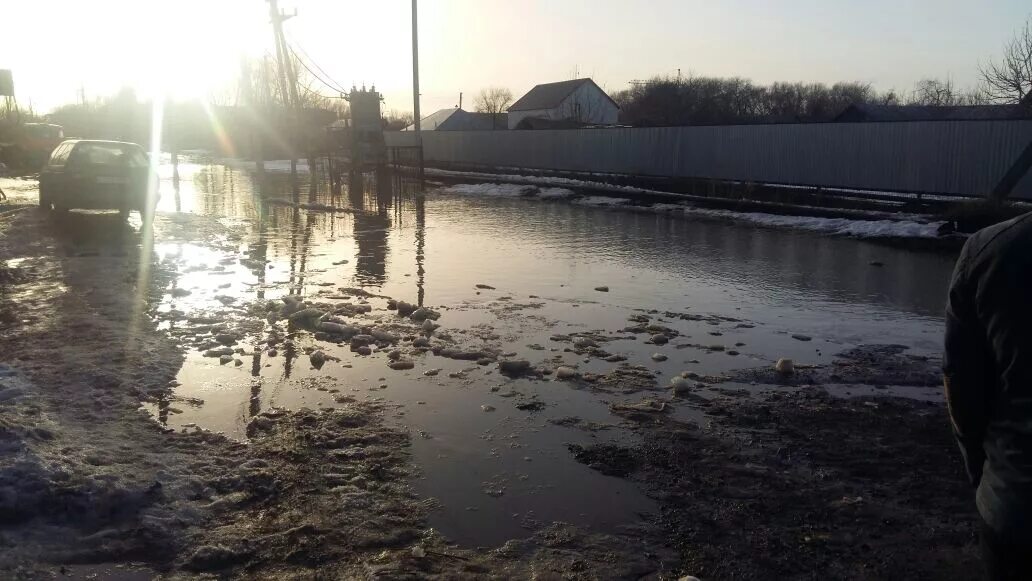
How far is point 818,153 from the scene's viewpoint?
25.0 meters

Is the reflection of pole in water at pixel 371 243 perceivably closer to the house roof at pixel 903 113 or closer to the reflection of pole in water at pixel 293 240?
the reflection of pole in water at pixel 293 240

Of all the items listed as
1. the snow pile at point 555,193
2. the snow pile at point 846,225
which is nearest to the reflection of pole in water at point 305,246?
the snow pile at point 555,193

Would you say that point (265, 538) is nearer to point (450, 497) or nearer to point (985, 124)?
point (450, 497)

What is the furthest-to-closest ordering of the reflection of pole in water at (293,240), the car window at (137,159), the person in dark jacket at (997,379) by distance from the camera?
the car window at (137,159)
the reflection of pole in water at (293,240)
the person in dark jacket at (997,379)

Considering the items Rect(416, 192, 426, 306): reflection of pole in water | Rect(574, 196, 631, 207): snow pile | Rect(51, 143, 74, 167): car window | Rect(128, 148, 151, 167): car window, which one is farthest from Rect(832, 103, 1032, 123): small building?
Rect(51, 143, 74, 167): car window

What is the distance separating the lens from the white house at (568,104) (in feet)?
272

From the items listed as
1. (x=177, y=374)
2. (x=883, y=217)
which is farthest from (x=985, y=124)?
(x=177, y=374)

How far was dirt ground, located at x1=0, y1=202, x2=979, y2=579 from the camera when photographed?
3791mm

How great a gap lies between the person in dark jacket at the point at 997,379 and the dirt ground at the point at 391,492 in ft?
5.87

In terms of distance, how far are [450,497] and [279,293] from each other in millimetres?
6601

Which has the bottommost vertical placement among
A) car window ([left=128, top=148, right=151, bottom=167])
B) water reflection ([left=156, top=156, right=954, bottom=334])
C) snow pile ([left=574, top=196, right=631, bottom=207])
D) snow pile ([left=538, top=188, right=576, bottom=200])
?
water reflection ([left=156, top=156, right=954, bottom=334])

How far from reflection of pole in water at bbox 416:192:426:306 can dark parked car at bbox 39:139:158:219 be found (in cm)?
608

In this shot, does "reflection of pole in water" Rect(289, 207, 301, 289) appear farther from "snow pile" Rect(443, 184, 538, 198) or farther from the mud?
"snow pile" Rect(443, 184, 538, 198)

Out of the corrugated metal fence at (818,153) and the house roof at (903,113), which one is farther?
the house roof at (903,113)
